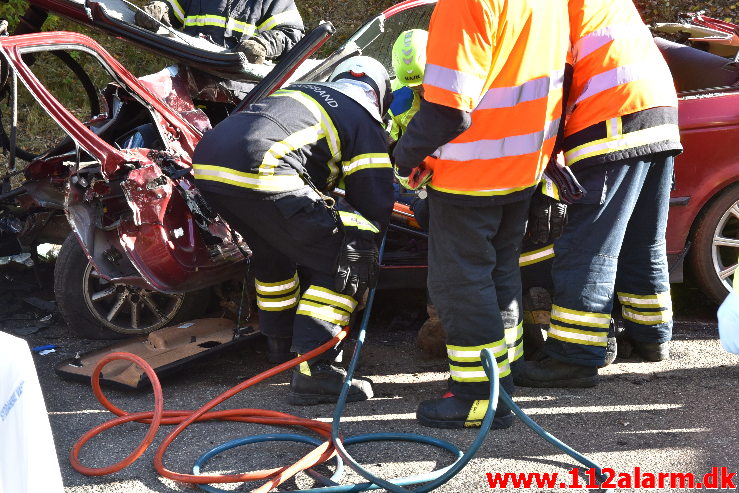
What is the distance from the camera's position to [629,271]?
13.1ft

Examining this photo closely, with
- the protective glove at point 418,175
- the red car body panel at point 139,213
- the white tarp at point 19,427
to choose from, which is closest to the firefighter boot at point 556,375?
the protective glove at point 418,175

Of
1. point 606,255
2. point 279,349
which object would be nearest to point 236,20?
point 279,349

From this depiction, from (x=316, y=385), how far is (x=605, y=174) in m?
1.50

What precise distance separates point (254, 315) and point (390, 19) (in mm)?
1767

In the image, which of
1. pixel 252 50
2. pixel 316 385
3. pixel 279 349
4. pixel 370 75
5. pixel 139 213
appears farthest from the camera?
pixel 252 50

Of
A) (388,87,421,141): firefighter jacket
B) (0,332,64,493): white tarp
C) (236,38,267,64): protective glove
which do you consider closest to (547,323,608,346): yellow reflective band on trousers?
(388,87,421,141): firefighter jacket

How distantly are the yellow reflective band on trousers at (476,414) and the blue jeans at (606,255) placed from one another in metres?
0.55

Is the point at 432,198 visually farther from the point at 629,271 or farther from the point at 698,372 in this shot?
the point at 698,372

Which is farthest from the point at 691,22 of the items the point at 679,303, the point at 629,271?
the point at 629,271

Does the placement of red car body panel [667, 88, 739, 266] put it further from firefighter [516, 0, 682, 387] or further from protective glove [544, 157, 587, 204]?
protective glove [544, 157, 587, 204]

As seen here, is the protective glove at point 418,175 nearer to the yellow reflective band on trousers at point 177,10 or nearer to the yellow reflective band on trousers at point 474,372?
the yellow reflective band on trousers at point 474,372

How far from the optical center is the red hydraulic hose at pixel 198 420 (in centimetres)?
289

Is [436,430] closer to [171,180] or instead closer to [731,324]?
[731,324]

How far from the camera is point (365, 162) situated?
3756 millimetres
